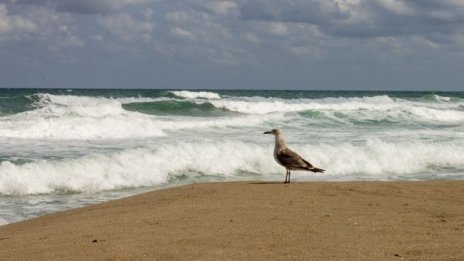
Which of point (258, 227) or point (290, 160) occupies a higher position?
point (290, 160)

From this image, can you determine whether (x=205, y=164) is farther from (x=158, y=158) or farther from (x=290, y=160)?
(x=290, y=160)

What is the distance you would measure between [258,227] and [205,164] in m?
8.36

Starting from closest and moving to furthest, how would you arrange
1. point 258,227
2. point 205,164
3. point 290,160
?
point 258,227, point 290,160, point 205,164

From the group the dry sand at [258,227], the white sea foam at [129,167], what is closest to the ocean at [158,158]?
the white sea foam at [129,167]

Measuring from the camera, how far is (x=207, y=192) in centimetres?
930

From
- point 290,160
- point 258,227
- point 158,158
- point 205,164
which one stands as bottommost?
point 205,164

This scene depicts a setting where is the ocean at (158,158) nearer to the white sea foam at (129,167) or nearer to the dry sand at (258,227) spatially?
the white sea foam at (129,167)

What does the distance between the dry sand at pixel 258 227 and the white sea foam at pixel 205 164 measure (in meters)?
3.29

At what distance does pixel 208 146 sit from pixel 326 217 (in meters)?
9.09

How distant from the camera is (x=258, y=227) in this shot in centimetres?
664

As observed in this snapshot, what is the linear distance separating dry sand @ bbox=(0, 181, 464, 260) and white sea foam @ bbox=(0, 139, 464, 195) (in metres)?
3.29

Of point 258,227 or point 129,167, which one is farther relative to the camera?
point 129,167

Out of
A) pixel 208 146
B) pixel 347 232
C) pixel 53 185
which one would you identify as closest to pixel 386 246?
pixel 347 232

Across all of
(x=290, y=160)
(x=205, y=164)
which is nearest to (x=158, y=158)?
(x=205, y=164)
